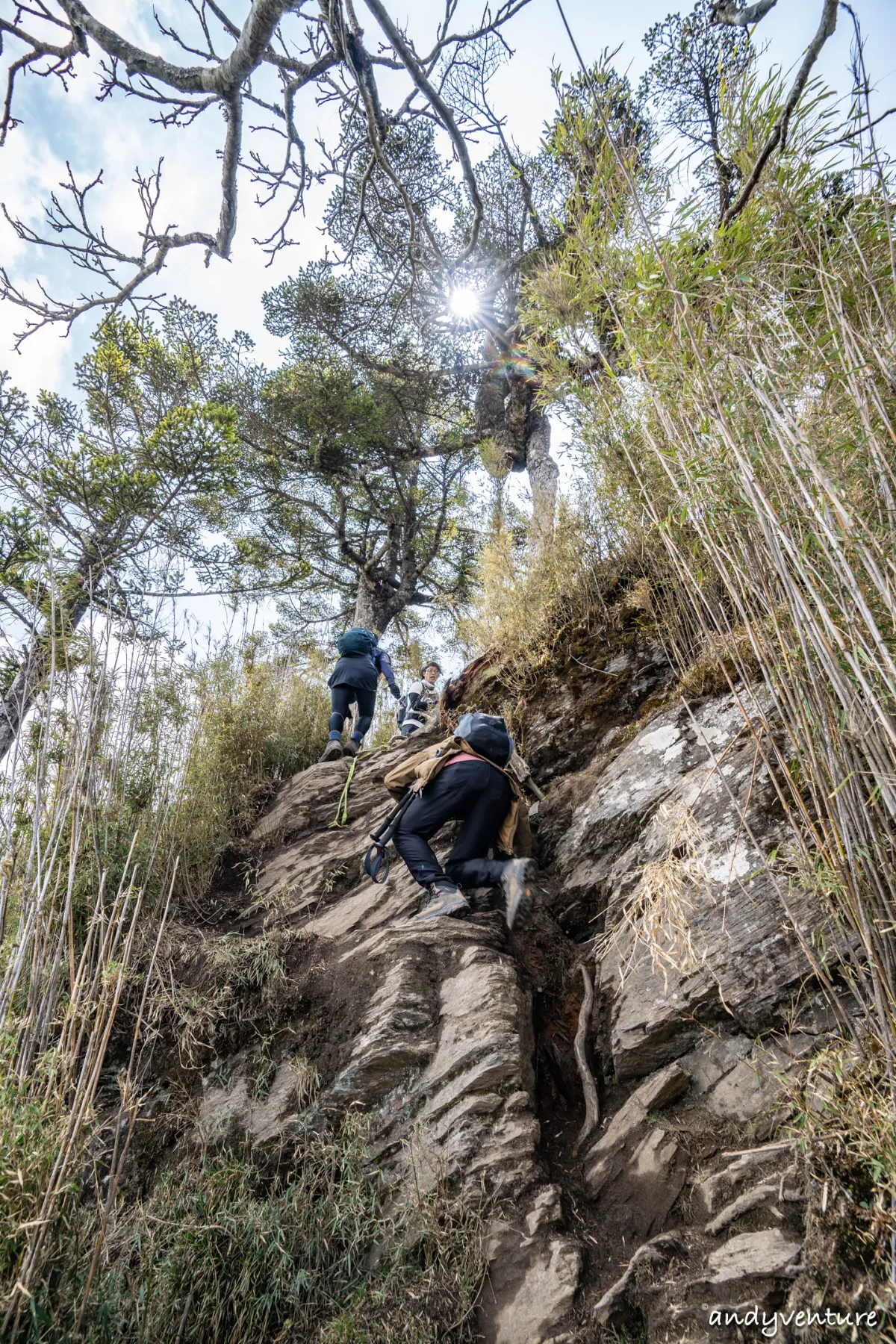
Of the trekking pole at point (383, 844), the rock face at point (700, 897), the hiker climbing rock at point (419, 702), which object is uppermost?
the hiker climbing rock at point (419, 702)

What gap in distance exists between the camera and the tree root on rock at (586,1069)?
219cm

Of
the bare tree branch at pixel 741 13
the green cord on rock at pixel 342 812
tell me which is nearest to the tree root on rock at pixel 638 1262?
the green cord on rock at pixel 342 812

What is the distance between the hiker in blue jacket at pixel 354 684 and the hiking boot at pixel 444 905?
2.63m

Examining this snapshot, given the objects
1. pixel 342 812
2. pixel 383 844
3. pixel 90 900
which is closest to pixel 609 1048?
pixel 383 844

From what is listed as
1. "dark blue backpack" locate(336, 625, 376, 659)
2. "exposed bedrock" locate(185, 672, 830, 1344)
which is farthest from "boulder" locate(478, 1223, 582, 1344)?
"dark blue backpack" locate(336, 625, 376, 659)

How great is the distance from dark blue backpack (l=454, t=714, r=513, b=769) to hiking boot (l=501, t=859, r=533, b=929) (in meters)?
0.63

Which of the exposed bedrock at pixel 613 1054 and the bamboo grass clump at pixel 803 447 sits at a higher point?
the bamboo grass clump at pixel 803 447

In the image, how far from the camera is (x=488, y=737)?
3609 millimetres

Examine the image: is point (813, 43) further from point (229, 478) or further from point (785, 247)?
point (229, 478)

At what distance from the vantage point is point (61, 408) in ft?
20.8

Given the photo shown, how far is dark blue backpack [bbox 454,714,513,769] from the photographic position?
3.59 meters

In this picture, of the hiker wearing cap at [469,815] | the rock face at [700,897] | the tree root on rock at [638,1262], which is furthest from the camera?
the hiker wearing cap at [469,815]

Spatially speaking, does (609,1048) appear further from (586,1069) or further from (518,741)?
(518,741)

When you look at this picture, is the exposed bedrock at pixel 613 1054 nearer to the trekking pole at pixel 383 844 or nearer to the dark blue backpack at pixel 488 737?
the trekking pole at pixel 383 844
